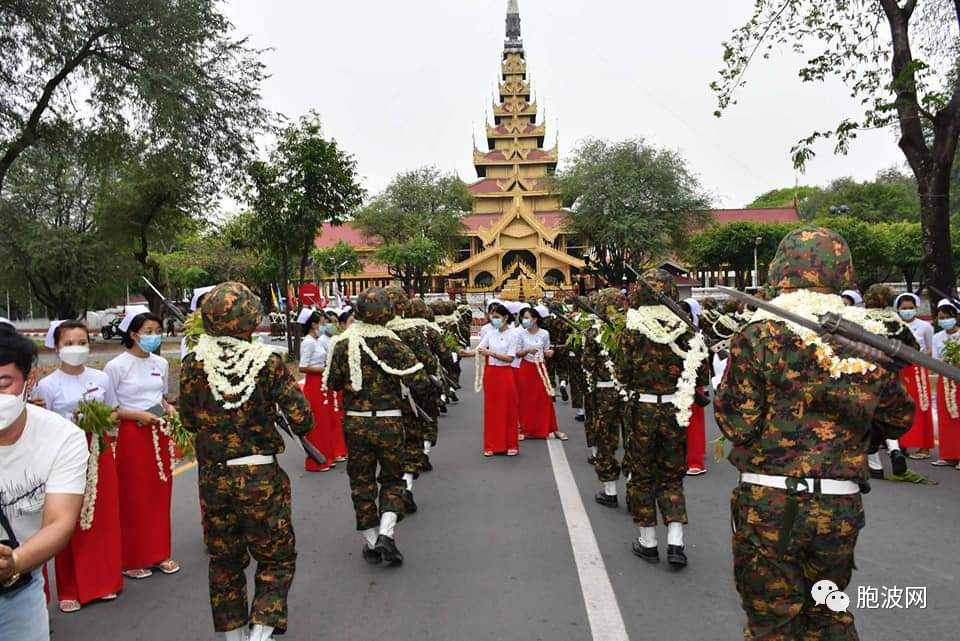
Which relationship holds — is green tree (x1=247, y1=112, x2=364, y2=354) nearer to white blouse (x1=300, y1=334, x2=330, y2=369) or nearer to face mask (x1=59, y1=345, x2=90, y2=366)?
white blouse (x1=300, y1=334, x2=330, y2=369)

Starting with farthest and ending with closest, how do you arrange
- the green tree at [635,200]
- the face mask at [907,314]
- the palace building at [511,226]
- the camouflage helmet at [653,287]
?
the palace building at [511,226], the green tree at [635,200], the face mask at [907,314], the camouflage helmet at [653,287]

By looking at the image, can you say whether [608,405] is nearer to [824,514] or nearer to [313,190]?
[824,514]

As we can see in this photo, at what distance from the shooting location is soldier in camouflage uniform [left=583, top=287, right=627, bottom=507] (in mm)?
6367

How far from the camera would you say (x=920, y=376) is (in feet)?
25.7

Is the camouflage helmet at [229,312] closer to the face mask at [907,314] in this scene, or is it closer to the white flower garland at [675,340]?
the white flower garland at [675,340]

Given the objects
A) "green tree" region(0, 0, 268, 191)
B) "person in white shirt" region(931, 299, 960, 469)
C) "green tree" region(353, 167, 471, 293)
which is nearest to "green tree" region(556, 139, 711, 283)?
"green tree" region(353, 167, 471, 293)

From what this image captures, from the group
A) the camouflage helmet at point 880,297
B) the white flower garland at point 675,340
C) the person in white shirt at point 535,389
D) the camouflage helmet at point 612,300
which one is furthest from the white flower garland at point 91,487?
the camouflage helmet at point 880,297

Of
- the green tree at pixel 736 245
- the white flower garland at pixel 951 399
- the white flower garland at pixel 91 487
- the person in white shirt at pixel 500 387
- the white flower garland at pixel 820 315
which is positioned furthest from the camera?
the green tree at pixel 736 245

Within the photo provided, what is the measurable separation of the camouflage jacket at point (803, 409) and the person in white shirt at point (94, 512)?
4004mm

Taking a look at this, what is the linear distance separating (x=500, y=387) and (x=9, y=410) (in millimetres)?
6831

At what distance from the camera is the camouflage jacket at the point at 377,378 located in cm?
507

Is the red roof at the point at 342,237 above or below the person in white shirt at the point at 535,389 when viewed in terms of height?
above

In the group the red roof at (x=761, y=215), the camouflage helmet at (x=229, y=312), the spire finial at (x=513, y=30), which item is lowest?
the camouflage helmet at (x=229, y=312)

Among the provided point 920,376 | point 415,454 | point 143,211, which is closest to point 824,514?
point 415,454
